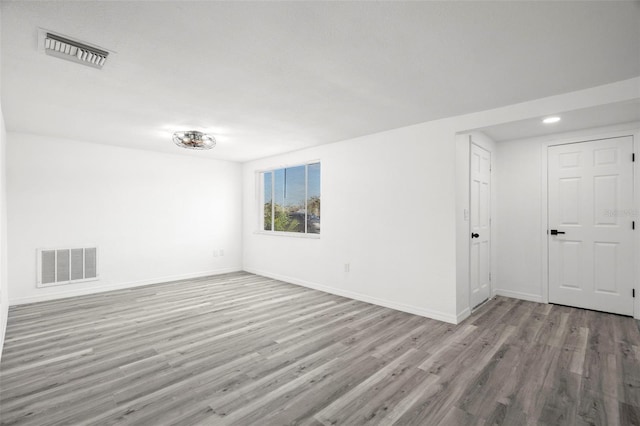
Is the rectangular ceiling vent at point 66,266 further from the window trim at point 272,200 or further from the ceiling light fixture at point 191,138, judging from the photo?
the window trim at point 272,200

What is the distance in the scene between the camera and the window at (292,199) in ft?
18.0

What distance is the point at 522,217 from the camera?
4.45m

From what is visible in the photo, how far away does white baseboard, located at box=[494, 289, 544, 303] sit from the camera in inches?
169

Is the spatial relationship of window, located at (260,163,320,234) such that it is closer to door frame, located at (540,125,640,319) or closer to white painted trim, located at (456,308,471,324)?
white painted trim, located at (456,308,471,324)

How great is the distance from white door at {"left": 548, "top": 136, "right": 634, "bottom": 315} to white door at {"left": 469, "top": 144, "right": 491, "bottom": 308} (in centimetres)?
77

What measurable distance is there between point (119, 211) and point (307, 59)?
14.8 ft

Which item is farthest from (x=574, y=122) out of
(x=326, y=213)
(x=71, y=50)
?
(x=71, y=50)

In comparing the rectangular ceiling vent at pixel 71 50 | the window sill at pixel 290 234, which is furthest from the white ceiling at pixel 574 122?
the rectangular ceiling vent at pixel 71 50

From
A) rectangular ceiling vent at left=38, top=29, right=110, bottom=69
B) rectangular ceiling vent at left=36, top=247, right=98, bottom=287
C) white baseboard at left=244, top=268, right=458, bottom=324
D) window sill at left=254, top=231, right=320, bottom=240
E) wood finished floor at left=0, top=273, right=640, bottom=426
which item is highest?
rectangular ceiling vent at left=38, top=29, right=110, bottom=69

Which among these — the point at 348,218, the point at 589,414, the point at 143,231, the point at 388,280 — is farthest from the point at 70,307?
the point at 589,414

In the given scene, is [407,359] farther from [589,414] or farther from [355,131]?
[355,131]

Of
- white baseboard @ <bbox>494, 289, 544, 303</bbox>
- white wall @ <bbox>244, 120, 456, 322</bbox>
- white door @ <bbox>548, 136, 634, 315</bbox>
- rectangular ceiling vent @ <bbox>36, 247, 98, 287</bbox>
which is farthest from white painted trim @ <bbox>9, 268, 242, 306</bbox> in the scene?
white door @ <bbox>548, 136, 634, 315</bbox>

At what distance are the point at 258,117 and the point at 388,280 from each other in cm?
268

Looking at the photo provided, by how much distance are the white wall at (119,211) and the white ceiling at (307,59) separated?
105 cm
